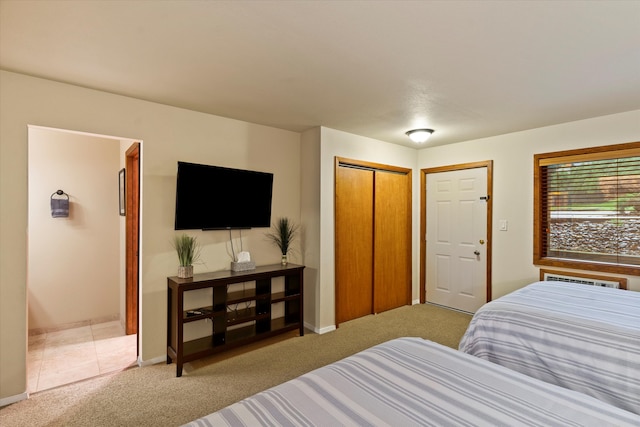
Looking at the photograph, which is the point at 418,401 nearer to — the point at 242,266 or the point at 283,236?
the point at 242,266

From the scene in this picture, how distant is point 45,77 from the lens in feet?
7.97

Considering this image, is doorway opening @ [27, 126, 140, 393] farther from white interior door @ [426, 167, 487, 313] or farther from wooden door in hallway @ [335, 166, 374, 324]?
white interior door @ [426, 167, 487, 313]

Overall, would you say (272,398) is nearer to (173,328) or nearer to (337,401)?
(337,401)

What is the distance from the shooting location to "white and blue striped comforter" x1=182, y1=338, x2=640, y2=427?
1.10 meters

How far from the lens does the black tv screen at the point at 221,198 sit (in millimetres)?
2979

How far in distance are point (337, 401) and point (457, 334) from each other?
9.67 feet

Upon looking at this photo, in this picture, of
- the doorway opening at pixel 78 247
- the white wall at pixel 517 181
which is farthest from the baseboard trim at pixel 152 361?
the white wall at pixel 517 181

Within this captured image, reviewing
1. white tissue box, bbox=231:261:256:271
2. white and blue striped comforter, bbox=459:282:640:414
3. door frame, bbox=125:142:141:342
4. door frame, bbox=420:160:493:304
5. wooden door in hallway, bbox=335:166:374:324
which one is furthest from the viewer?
door frame, bbox=420:160:493:304

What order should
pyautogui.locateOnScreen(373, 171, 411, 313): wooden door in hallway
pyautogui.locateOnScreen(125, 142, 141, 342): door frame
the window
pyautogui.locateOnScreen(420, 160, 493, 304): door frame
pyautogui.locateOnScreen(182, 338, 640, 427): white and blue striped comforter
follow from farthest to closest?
pyautogui.locateOnScreen(373, 171, 411, 313): wooden door in hallway < pyautogui.locateOnScreen(420, 160, 493, 304): door frame < pyautogui.locateOnScreen(125, 142, 141, 342): door frame < the window < pyautogui.locateOnScreen(182, 338, 640, 427): white and blue striped comforter

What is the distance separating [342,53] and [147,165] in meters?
2.01

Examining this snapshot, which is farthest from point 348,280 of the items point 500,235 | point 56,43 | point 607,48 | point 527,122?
point 56,43

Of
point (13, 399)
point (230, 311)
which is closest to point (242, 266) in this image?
point (230, 311)

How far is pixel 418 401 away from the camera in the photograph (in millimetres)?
1204

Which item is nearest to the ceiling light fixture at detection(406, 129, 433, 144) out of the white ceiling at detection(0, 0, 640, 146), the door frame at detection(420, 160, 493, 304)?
the white ceiling at detection(0, 0, 640, 146)
